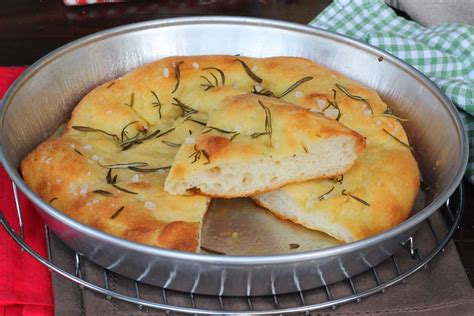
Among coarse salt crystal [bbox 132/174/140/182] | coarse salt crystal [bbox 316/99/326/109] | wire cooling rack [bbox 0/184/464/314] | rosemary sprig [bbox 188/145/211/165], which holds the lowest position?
wire cooling rack [bbox 0/184/464/314]

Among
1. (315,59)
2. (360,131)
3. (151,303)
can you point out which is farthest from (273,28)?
(151,303)

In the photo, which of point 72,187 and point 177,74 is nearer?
point 72,187

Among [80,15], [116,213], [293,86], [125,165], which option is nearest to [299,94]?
[293,86]

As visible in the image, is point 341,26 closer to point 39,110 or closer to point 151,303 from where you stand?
point 39,110

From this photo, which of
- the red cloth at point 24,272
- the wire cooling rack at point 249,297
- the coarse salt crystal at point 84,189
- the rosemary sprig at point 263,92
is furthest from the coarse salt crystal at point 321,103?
the red cloth at point 24,272

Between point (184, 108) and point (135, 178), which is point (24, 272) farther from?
point (184, 108)

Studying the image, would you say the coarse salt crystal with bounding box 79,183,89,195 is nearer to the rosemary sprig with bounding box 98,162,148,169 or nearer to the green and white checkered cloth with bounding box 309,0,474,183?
the rosemary sprig with bounding box 98,162,148,169

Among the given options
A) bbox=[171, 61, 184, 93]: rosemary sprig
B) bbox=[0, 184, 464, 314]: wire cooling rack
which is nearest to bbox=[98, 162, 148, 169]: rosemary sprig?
bbox=[0, 184, 464, 314]: wire cooling rack
